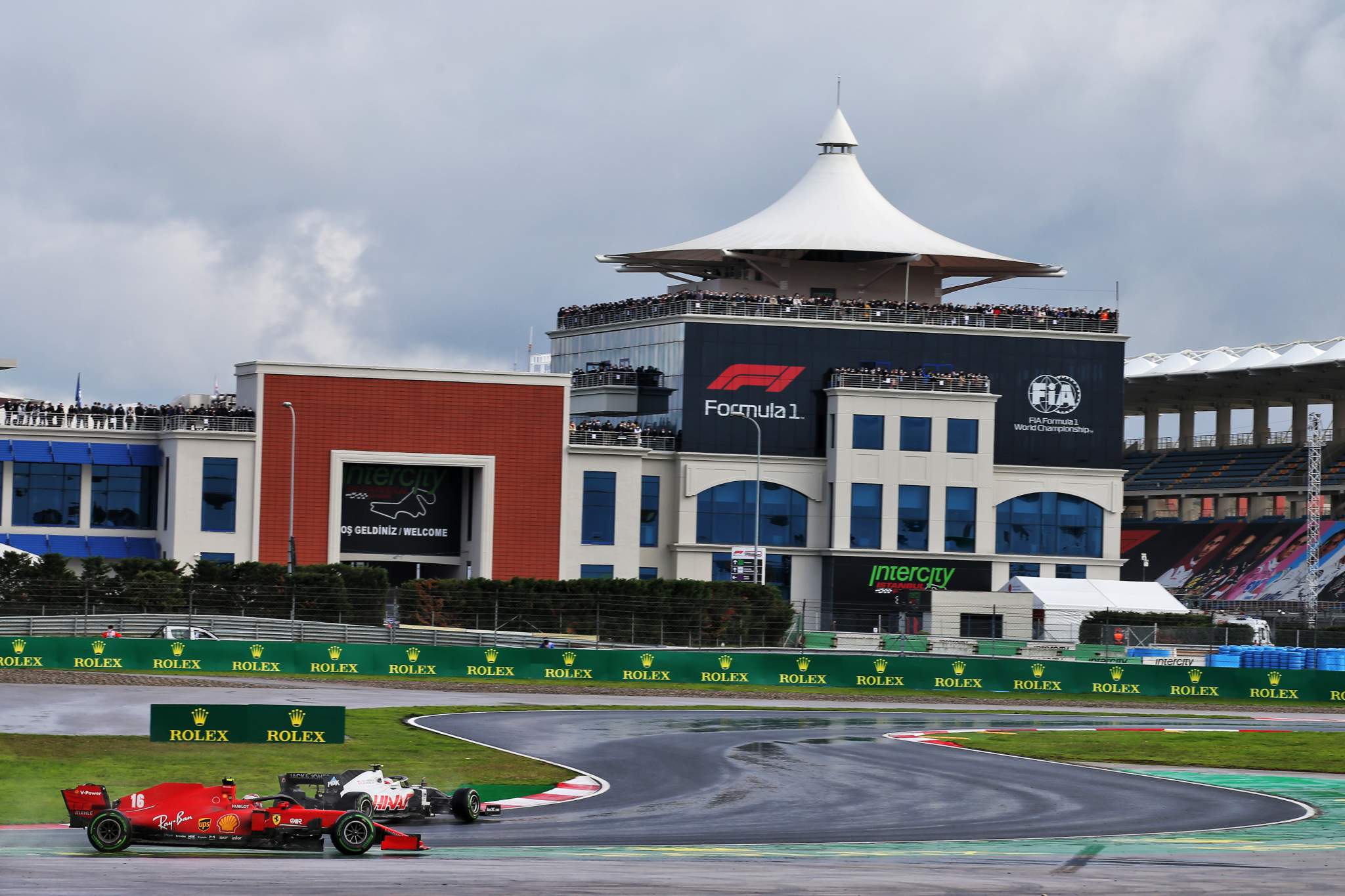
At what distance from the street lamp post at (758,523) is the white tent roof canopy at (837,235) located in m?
8.15

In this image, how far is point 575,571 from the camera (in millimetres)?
76812

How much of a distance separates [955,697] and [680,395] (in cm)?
2951

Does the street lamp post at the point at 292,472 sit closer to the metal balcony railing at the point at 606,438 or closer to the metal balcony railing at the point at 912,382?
the metal balcony railing at the point at 606,438

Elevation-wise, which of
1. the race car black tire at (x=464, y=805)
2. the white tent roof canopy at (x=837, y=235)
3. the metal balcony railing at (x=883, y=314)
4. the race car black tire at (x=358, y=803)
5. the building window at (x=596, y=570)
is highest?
the white tent roof canopy at (x=837, y=235)

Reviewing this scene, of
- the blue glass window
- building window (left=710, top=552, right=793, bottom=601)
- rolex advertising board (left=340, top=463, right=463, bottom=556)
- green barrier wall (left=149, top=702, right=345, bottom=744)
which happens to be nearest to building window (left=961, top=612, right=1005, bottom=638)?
building window (left=710, top=552, right=793, bottom=601)

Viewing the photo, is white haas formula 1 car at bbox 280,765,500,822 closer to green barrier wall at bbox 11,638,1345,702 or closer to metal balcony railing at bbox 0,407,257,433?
green barrier wall at bbox 11,638,1345,702

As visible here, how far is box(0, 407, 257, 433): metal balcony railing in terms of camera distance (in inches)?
2904

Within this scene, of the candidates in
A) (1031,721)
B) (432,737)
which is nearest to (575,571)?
(1031,721)

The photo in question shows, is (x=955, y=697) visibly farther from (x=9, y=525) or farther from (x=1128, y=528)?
(x=1128, y=528)

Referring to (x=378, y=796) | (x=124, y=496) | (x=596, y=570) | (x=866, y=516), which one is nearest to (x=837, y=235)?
(x=866, y=516)

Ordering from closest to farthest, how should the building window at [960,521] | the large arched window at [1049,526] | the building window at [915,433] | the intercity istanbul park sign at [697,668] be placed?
1. the intercity istanbul park sign at [697,668]
2. the building window at [915,433]
3. the building window at [960,521]
4. the large arched window at [1049,526]

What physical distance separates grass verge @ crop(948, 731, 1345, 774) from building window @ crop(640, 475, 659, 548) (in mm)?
39245

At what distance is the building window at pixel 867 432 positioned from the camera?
260 ft

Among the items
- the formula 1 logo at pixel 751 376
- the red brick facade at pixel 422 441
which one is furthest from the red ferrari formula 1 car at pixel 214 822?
the formula 1 logo at pixel 751 376
